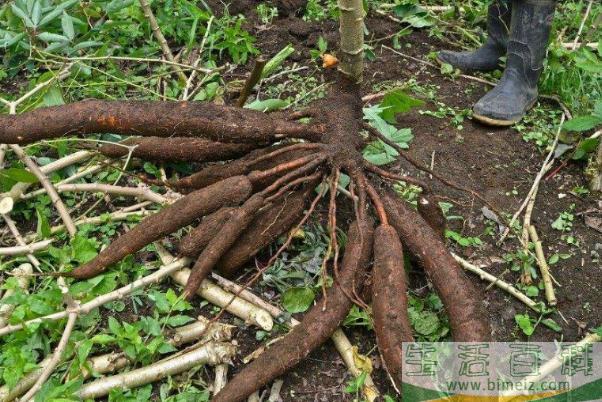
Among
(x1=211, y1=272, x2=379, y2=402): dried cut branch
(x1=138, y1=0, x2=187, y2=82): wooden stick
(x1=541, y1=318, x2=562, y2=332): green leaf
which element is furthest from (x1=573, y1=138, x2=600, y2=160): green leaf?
(x1=138, y1=0, x2=187, y2=82): wooden stick

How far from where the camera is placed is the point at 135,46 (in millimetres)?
2562

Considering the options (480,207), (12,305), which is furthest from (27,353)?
(480,207)

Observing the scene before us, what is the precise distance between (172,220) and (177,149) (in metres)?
0.32

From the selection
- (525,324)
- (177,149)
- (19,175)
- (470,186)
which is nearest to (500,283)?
(525,324)

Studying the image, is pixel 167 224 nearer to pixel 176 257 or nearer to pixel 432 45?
pixel 176 257

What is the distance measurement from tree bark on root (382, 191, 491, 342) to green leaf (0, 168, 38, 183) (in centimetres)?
111

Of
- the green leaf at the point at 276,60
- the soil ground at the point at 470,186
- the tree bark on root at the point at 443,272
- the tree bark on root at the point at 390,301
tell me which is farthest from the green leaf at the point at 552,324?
the green leaf at the point at 276,60

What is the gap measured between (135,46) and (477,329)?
189 cm

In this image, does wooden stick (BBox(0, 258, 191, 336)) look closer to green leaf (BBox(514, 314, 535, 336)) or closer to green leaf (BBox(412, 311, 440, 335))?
green leaf (BBox(412, 311, 440, 335))

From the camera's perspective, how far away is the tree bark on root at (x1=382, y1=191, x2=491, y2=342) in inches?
57.1

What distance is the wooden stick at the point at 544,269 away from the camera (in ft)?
5.49

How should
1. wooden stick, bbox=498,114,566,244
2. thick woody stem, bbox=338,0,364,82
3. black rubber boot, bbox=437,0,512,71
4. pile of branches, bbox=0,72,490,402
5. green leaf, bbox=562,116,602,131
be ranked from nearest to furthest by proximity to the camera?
pile of branches, bbox=0,72,490,402 < thick woody stem, bbox=338,0,364,82 < wooden stick, bbox=498,114,566,244 < green leaf, bbox=562,116,602,131 < black rubber boot, bbox=437,0,512,71

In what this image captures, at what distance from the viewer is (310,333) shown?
1.49m

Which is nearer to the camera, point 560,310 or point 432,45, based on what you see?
point 560,310
